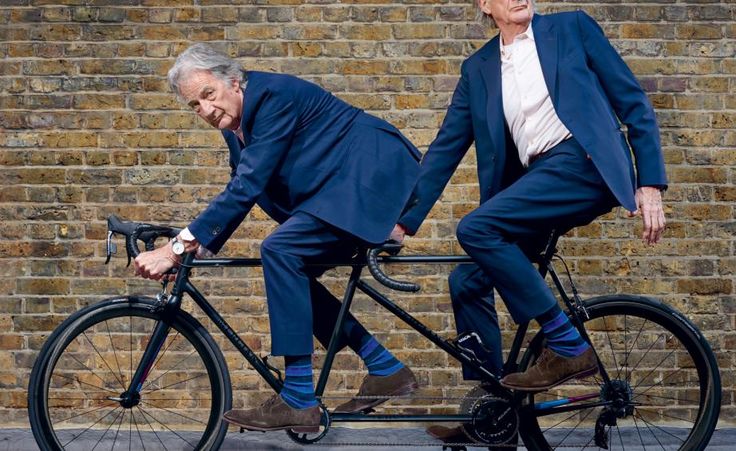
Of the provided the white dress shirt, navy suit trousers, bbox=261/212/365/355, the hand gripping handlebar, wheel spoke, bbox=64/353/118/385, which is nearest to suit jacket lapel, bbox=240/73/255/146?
navy suit trousers, bbox=261/212/365/355

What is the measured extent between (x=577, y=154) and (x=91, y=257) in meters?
2.73

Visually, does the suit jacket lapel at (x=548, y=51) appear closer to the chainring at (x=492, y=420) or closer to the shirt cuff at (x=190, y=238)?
the chainring at (x=492, y=420)

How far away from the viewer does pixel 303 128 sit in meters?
4.39

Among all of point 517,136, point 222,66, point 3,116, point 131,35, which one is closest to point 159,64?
point 131,35

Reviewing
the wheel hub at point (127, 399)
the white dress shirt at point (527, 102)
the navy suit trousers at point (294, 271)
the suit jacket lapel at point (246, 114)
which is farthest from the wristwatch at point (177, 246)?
the white dress shirt at point (527, 102)

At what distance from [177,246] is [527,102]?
1.33m

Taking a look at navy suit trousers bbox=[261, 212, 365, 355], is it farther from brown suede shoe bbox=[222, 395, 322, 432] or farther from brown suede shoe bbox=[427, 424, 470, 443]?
brown suede shoe bbox=[427, 424, 470, 443]

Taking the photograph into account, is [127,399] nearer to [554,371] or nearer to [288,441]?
[288,441]

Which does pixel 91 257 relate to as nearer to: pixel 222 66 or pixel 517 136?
pixel 222 66

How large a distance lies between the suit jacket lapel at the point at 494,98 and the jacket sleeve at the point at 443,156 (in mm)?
134

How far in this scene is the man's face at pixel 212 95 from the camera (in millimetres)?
4340

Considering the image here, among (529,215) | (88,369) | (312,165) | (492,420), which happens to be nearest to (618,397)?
(492,420)

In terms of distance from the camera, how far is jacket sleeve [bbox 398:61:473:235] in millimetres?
4566

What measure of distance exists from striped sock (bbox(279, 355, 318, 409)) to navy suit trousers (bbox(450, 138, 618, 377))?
701mm
